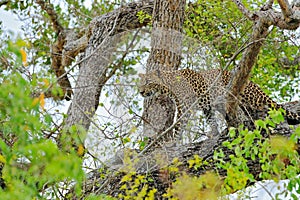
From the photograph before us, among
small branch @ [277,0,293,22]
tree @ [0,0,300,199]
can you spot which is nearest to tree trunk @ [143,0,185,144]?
tree @ [0,0,300,199]

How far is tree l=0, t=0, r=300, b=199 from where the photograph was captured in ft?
5.07

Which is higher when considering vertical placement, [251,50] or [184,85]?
[184,85]

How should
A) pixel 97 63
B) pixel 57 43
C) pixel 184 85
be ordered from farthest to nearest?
pixel 57 43 → pixel 97 63 → pixel 184 85

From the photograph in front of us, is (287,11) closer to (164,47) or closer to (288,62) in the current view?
(164,47)

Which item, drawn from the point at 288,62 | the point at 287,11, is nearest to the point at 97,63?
the point at 287,11

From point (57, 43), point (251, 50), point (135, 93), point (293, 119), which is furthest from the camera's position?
point (57, 43)

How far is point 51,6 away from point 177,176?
7.69 ft

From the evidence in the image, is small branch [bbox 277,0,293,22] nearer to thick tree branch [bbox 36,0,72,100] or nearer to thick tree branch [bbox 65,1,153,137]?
thick tree branch [bbox 65,1,153,137]

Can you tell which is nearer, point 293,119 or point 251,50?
point 251,50

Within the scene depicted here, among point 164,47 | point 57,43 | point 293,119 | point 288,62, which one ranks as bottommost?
point 293,119

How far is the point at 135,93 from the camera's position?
3.12 metres

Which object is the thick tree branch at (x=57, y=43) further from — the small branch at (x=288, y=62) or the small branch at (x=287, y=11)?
the small branch at (x=287, y=11)

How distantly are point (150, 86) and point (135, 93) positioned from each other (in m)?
0.12

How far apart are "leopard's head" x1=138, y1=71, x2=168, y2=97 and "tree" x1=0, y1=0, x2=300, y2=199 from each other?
0.18 ft
